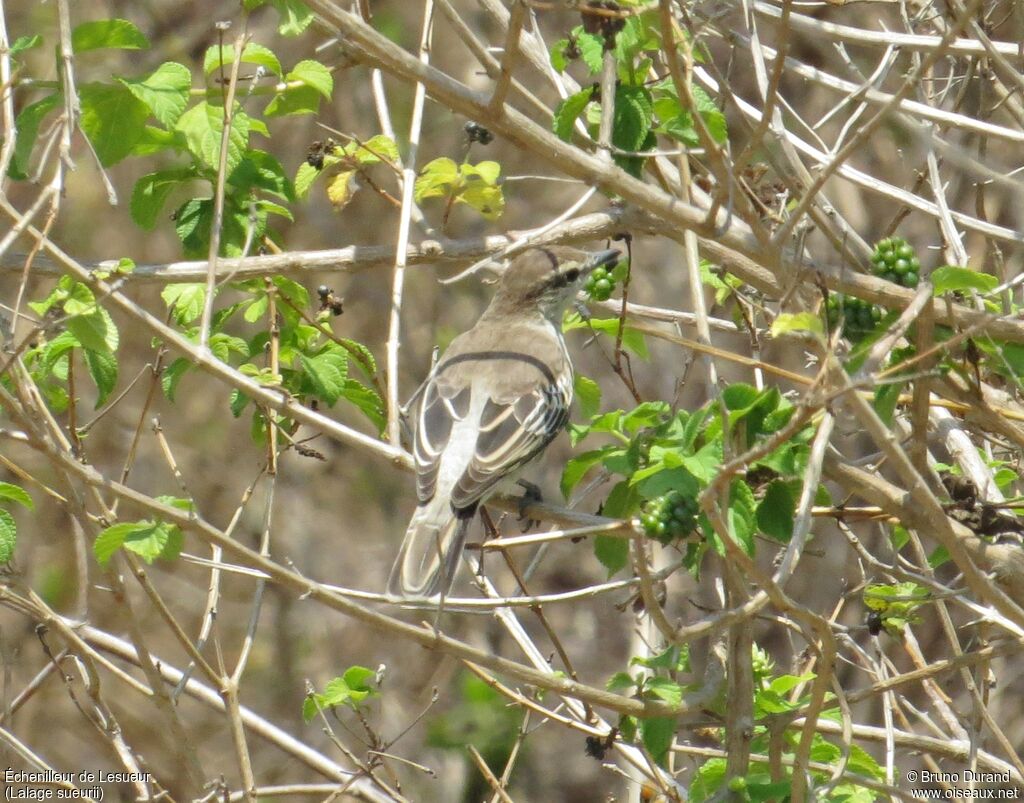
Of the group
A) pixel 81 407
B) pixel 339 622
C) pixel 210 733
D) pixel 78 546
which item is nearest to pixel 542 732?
pixel 339 622

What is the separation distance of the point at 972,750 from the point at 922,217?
641 cm

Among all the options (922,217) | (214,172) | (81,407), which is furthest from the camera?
(81,407)

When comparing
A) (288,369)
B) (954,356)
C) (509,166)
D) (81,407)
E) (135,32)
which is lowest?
(81,407)

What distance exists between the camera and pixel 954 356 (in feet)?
13.4

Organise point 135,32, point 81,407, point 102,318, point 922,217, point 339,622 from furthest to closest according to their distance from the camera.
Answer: point 339,622 → point 81,407 → point 922,217 → point 135,32 → point 102,318

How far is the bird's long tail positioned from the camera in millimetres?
5176

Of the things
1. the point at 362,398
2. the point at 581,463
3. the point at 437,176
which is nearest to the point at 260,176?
the point at 437,176

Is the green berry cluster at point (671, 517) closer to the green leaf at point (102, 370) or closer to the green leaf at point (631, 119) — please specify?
the green leaf at point (631, 119)

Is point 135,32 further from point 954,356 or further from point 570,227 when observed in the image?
point 954,356

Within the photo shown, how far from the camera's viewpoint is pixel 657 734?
3.94 m

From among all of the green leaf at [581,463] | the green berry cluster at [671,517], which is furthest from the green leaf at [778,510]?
the green leaf at [581,463]

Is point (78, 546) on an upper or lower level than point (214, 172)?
lower

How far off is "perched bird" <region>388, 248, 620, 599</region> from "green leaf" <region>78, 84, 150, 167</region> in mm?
1780

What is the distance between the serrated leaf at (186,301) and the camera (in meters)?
4.48
